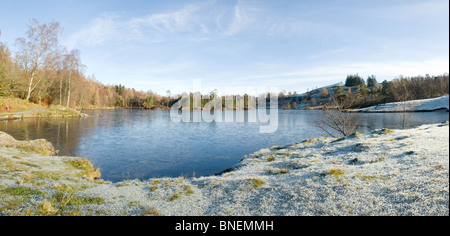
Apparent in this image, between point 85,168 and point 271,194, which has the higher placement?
point 271,194

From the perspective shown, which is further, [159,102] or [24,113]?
[159,102]

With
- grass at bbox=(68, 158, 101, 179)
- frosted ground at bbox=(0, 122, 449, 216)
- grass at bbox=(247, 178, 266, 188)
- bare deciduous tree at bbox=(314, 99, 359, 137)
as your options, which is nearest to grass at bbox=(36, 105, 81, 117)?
grass at bbox=(68, 158, 101, 179)

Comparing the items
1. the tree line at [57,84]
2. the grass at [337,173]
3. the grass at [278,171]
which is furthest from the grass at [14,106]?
the grass at [337,173]

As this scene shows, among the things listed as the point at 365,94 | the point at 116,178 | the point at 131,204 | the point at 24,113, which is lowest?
the point at 116,178

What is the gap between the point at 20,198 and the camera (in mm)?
7105

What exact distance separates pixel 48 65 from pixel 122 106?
91.8 meters

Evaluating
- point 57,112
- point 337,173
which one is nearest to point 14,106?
point 57,112

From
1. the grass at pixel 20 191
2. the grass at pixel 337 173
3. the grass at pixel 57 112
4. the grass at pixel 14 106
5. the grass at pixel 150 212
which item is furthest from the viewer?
the grass at pixel 57 112

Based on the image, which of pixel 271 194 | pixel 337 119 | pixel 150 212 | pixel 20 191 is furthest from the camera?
pixel 337 119

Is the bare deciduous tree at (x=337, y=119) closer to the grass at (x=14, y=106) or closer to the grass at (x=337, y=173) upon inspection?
the grass at (x=337, y=173)

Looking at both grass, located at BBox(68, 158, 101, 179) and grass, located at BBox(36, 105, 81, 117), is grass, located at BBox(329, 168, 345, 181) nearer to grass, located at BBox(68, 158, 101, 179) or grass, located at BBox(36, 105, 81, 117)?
grass, located at BBox(68, 158, 101, 179)

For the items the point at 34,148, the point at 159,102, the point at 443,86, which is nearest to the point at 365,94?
the point at 443,86

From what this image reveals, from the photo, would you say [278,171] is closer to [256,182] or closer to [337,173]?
[256,182]
